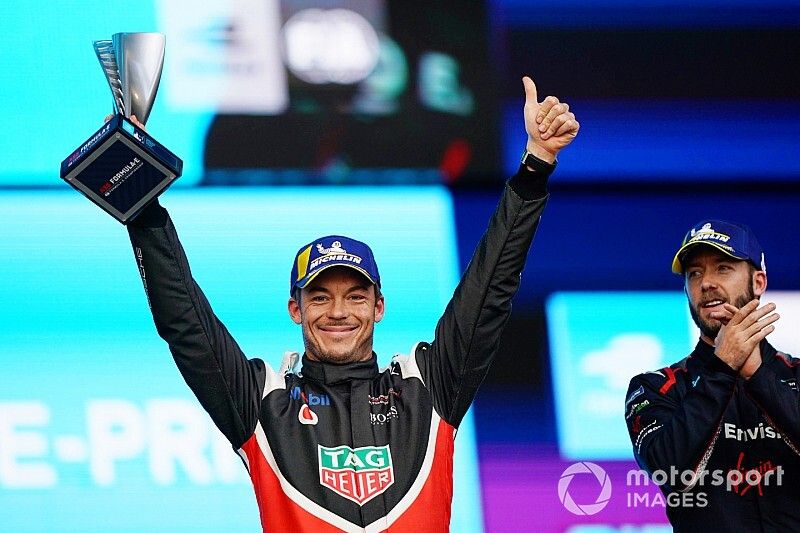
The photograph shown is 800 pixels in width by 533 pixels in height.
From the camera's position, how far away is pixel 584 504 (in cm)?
373

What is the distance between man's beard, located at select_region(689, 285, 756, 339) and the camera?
275cm

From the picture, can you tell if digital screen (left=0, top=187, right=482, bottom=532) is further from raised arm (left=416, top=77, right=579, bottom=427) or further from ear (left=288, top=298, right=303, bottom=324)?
raised arm (left=416, top=77, right=579, bottom=427)

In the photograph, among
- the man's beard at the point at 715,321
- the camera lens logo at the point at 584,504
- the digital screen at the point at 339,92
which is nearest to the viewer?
the man's beard at the point at 715,321

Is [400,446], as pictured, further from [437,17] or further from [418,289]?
[437,17]

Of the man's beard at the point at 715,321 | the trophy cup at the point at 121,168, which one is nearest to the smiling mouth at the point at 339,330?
the trophy cup at the point at 121,168

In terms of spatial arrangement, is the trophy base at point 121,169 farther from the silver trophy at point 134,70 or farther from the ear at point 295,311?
the ear at point 295,311

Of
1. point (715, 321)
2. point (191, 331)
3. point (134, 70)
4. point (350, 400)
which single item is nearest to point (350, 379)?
point (350, 400)

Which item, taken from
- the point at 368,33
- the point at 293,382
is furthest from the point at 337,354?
the point at 368,33

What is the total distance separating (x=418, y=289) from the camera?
3820mm

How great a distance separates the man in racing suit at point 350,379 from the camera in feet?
7.61

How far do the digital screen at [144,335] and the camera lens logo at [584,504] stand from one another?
9.2 inches

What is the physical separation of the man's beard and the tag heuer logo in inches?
29.8

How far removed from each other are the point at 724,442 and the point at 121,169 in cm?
127

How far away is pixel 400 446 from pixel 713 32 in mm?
2169
